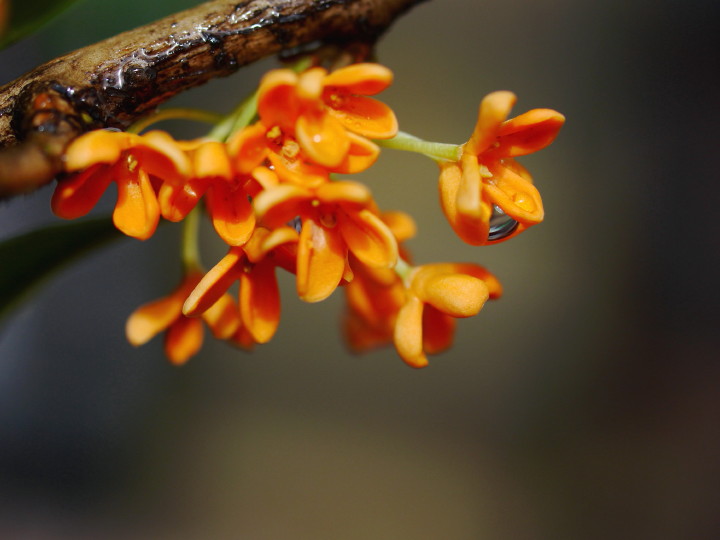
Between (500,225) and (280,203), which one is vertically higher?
(280,203)

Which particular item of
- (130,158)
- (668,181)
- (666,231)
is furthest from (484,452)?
(130,158)

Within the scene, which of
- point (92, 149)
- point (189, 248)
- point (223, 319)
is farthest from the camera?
point (189, 248)

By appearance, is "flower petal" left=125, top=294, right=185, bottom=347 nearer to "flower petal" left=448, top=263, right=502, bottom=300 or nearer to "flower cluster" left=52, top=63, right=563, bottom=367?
"flower cluster" left=52, top=63, right=563, bottom=367

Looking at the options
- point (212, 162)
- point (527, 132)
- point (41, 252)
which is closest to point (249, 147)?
point (212, 162)

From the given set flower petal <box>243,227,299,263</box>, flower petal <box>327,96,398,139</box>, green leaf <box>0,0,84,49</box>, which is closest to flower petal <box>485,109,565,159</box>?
flower petal <box>327,96,398,139</box>

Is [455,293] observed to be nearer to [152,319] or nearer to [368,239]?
[368,239]

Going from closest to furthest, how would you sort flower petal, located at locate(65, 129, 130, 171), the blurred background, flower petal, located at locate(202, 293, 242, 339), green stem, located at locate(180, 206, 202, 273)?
flower petal, located at locate(65, 129, 130, 171), flower petal, located at locate(202, 293, 242, 339), green stem, located at locate(180, 206, 202, 273), the blurred background
